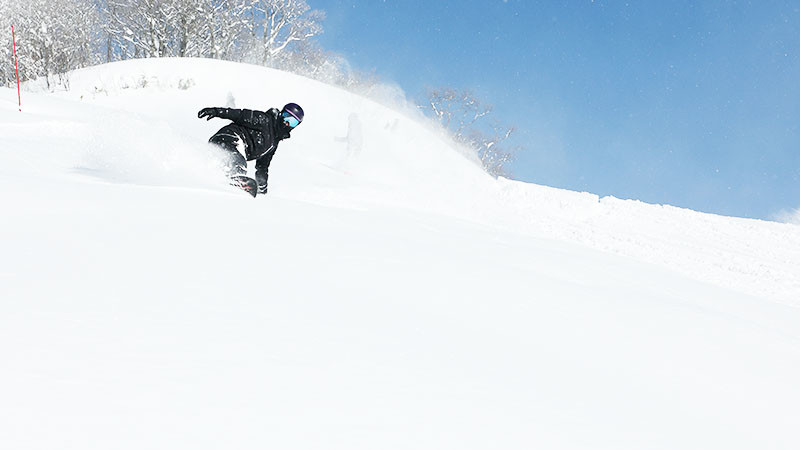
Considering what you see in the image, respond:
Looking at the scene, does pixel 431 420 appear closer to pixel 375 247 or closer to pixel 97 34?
pixel 375 247

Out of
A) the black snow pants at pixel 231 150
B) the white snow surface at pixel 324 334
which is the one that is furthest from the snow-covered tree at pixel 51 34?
the white snow surface at pixel 324 334

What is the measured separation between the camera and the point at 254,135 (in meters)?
6.33

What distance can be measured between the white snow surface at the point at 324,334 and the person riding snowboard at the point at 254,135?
75 cm

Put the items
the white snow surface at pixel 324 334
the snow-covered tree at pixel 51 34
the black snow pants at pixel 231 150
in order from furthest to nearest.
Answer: the snow-covered tree at pixel 51 34 < the black snow pants at pixel 231 150 < the white snow surface at pixel 324 334

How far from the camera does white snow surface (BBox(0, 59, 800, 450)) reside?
1401 mm

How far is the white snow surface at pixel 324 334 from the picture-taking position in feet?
4.60

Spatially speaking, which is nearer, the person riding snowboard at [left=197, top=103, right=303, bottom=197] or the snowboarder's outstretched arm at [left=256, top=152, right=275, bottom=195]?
the person riding snowboard at [left=197, top=103, right=303, bottom=197]

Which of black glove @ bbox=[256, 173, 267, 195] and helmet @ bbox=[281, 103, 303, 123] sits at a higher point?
helmet @ bbox=[281, 103, 303, 123]

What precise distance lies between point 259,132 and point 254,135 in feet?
0.22

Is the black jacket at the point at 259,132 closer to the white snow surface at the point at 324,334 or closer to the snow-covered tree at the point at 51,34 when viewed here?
the white snow surface at the point at 324,334

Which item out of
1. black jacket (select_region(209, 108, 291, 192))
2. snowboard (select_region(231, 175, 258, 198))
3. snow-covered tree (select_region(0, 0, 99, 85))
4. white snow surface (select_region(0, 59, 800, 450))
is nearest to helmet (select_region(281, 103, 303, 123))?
black jacket (select_region(209, 108, 291, 192))

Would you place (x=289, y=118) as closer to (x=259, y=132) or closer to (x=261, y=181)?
(x=259, y=132)

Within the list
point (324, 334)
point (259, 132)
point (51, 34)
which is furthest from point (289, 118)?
point (51, 34)

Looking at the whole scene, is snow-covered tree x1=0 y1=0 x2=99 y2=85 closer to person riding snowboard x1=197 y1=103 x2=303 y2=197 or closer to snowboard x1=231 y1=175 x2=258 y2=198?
person riding snowboard x1=197 y1=103 x2=303 y2=197
